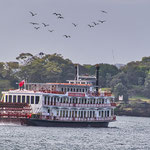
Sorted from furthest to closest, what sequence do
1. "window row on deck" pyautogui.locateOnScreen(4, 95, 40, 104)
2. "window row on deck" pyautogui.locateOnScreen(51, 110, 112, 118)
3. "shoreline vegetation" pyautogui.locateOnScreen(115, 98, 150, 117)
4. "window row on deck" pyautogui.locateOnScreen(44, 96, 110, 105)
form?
"shoreline vegetation" pyautogui.locateOnScreen(115, 98, 150, 117) < "window row on deck" pyautogui.locateOnScreen(51, 110, 112, 118) < "window row on deck" pyautogui.locateOnScreen(44, 96, 110, 105) < "window row on deck" pyautogui.locateOnScreen(4, 95, 40, 104)

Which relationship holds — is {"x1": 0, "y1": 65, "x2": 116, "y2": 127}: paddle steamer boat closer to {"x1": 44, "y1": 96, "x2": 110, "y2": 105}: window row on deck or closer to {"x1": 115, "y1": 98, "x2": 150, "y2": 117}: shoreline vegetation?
{"x1": 44, "y1": 96, "x2": 110, "y2": 105}: window row on deck

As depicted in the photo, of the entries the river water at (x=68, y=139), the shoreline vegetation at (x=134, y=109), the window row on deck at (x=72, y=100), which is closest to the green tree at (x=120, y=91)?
the shoreline vegetation at (x=134, y=109)

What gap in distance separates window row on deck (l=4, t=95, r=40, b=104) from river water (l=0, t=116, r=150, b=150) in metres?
3.48

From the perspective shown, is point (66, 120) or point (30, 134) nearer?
point (30, 134)

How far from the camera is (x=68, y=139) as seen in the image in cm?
8394

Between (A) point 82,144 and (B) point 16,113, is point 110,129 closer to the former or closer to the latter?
(B) point 16,113

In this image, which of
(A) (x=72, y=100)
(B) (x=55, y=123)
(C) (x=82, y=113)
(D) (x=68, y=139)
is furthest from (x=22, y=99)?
(D) (x=68, y=139)

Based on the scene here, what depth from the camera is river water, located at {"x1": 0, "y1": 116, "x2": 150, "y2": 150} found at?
7719 centimetres

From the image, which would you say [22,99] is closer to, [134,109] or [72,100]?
[72,100]

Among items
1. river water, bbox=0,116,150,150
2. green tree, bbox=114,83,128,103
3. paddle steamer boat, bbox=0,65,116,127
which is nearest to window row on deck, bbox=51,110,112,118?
paddle steamer boat, bbox=0,65,116,127

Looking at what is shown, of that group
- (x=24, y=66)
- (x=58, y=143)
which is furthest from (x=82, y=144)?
(x=24, y=66)

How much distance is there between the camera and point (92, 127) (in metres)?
102

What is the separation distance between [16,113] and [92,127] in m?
11.1

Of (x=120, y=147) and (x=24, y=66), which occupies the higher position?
(x=24, y=66)
